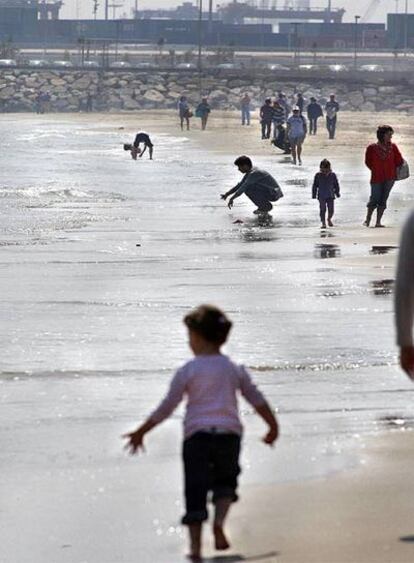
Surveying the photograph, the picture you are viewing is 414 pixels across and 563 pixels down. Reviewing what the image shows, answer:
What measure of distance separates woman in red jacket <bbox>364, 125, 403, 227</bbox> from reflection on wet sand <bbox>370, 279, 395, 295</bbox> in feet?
21.2

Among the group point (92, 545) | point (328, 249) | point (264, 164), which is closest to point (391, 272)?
point (328, 249)

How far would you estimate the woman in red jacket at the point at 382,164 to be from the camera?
21734 mm

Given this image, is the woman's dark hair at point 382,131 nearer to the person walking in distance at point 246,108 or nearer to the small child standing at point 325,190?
the small child standing at point 325,190

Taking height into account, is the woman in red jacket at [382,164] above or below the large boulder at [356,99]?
above

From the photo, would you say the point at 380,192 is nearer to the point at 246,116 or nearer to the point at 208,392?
the point at 208,392

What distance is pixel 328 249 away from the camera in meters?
19.0

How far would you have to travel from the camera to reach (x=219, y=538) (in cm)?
653

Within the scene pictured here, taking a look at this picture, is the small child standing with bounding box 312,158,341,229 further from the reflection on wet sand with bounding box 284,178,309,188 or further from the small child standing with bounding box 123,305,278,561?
the small child standing with bounding box 123,305,278,561

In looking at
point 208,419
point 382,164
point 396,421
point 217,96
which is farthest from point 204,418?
point 217,96

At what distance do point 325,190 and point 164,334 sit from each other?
10.7 meters

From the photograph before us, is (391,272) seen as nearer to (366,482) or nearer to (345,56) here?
(366,482)

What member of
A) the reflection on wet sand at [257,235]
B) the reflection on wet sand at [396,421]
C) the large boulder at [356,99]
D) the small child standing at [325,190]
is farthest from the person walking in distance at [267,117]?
the large boulder at [356,99]

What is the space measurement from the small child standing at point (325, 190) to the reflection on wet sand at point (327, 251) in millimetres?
3108

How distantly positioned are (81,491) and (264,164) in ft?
113
